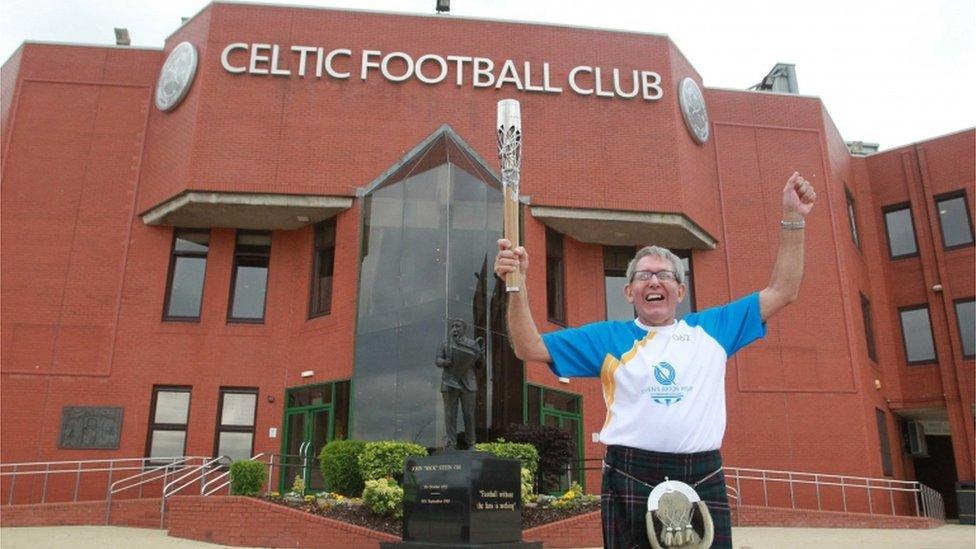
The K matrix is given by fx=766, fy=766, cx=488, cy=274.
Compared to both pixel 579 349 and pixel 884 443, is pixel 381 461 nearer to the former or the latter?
pixel 579 349

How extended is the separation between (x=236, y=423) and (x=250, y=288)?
3.25m

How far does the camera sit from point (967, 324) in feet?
69.1

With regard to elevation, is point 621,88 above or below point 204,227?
above

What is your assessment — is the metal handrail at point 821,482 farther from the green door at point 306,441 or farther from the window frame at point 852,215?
the green door at point 306,441

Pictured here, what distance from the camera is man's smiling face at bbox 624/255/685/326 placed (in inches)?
117

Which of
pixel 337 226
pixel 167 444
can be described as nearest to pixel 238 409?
pixel 167 444

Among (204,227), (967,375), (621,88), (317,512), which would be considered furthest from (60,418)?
(967,375)

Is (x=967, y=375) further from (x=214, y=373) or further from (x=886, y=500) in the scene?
(x=214, y=373)

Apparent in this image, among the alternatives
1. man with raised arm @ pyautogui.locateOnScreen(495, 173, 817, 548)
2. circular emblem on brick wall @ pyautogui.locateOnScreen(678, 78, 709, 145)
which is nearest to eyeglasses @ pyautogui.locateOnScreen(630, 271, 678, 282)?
man with raised arm @ pyautogui.locateOnScreen(495, 173, 817, 548)

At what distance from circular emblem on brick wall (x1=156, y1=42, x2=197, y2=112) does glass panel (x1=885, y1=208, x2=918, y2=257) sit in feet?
65.1

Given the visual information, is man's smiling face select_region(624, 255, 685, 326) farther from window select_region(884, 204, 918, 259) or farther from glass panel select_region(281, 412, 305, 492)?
window select_region(884, 204, 918, 259)

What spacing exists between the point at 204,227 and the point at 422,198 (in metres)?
6.22

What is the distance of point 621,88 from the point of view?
18.8 metres

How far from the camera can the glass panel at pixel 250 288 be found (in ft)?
59.7
